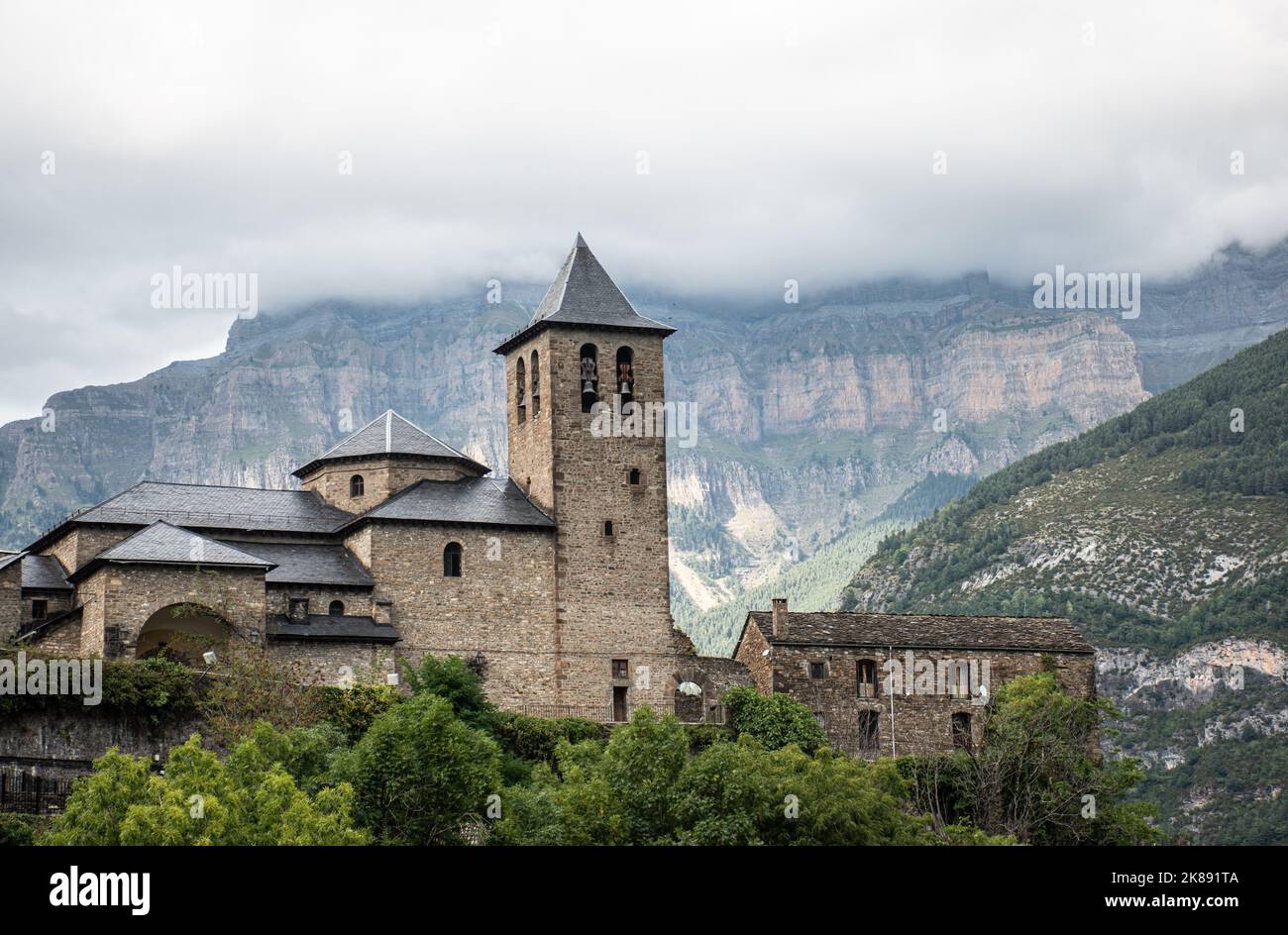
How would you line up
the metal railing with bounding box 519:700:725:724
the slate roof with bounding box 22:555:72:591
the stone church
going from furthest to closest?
the metal railing with bounding box 519:700:725:724 → the slate roof with bounding box 22:555:72:591 → the stone church

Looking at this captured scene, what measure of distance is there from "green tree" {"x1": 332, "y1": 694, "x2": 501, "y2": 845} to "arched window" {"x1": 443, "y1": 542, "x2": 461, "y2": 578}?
18799 millimetres

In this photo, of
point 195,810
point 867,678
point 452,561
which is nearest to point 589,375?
point 452,561

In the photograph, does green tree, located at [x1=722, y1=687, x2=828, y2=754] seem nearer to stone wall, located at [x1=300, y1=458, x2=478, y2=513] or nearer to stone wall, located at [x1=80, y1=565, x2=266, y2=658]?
stone wall, located at [x1=300, y1=458, x2=478, y2=513]

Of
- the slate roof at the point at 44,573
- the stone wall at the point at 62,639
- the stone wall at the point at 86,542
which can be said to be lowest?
the stone wall at the point at 62,639

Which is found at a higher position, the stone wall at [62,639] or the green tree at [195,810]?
the stone wall at [62,639]

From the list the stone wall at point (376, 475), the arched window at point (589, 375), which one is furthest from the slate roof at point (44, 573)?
the arched window at point (589, 375)

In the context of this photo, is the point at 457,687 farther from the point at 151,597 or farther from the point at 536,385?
the point at 536,385

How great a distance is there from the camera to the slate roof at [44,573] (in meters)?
55.2

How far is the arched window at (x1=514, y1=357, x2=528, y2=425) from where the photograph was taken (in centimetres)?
6406

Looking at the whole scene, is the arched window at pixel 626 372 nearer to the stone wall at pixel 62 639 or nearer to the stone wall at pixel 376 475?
the stone wall at pixel 376 475

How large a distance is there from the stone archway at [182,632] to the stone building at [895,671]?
18.8 m

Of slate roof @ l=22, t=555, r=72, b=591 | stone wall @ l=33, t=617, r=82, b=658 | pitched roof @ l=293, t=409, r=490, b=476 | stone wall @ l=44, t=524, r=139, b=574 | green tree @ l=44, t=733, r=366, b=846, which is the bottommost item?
green tree @ l=44, t=733, r=366, b=846

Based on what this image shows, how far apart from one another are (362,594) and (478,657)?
4.28 metres

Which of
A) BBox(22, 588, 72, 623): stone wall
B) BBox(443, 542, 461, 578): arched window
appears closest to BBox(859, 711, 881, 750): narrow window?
BBox(443, 542, 461, 578): arched window
